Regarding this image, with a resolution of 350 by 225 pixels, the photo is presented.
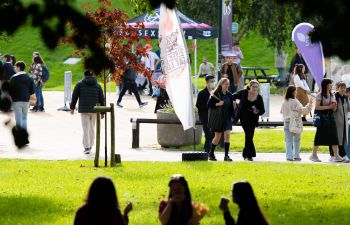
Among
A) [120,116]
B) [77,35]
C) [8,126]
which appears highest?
[77,35]

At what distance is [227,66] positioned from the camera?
2861 centimetres

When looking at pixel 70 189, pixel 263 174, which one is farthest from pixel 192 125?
pixel 70 189

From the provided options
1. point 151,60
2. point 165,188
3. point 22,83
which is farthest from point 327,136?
point 151,60

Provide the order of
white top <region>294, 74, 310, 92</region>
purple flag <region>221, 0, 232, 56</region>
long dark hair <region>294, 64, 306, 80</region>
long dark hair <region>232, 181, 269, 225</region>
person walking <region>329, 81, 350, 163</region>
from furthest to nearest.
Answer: purple flag <region>221, 0, 232, 56</region> < long dark hair <region>294, 64, 306, 80</region> < white top <region>294, 74, 310, 92</region> < person walking <region>329, 81, 350, 163</region> < long dark hair <region>232, 181, 269, 225</region>

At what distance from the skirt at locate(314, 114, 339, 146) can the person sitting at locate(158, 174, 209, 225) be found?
11.3 metres

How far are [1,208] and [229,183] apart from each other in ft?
12.5

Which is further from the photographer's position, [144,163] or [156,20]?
[156,20]

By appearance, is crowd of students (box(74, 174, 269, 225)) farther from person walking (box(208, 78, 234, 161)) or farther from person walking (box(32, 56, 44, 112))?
person walking (box(32, 56, 44, 112))

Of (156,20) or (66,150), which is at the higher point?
(156,20)

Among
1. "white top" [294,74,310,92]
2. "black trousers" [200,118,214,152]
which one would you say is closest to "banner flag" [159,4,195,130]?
"black trousers" [200,118,214,152]

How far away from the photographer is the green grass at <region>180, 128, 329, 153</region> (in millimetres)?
22891

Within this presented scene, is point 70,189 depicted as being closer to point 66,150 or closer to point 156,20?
point 66,150

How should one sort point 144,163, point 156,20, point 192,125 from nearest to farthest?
point 144,163 → point 192,125 → point 156,20

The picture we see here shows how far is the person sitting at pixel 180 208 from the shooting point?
9141mm
